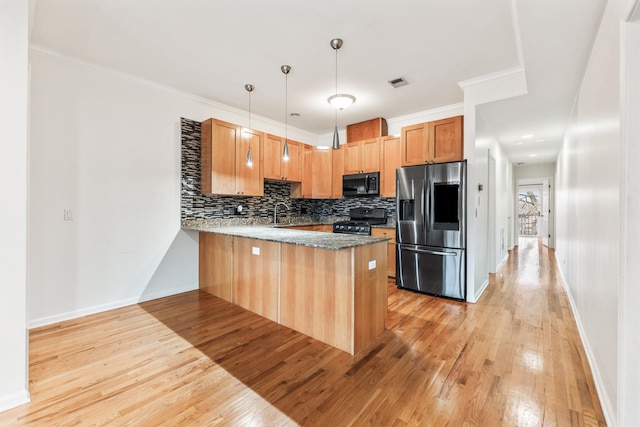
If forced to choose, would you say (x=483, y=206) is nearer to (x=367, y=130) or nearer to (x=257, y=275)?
(x=367, y=130)

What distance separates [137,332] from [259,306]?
3.78 ft

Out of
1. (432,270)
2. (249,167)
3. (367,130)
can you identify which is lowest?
(432,270)

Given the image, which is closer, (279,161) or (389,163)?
(389,163)

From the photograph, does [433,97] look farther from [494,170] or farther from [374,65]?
[494,170]

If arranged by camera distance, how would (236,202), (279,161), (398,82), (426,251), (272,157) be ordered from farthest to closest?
(279,161), (272,157), (236,202), (426,251), (398,82)

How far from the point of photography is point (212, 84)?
11.7 ft

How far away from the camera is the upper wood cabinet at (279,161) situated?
4.52m

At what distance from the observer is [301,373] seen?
6.61 feet

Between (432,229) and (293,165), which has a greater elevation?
→ (293,165)

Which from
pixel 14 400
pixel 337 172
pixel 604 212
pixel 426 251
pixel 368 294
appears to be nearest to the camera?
pixel 14 400

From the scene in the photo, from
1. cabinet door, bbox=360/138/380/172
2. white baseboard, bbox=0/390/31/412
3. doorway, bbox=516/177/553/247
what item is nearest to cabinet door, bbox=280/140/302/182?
cabinet door, bbox=360/138/380/172

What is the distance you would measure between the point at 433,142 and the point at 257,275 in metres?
2.89

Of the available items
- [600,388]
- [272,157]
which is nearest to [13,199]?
[272,157]

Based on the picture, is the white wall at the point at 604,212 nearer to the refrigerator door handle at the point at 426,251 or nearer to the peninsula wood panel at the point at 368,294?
the refrigerator door handle at the point at 426,251
